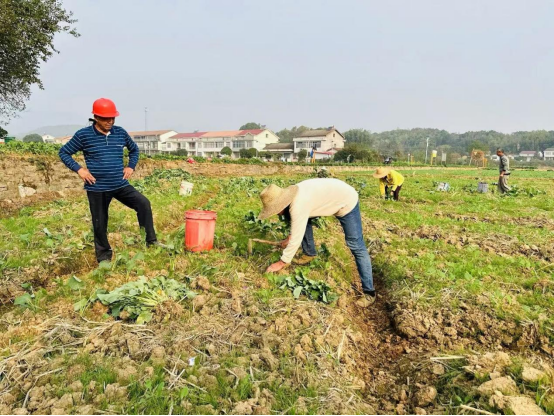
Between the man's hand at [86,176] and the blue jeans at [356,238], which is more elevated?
the man's hand at [86,176]

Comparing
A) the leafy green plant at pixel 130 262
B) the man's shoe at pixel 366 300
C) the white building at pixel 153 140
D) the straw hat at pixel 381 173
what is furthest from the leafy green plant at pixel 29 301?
the white building at pixel 153 140

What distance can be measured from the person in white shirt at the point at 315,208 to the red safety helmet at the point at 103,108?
87.5 inches

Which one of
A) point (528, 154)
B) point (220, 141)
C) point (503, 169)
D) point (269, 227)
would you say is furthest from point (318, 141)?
point (528, 154)

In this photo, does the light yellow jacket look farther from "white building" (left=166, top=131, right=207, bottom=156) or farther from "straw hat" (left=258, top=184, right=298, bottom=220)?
"white building" (left=166, top=131, right=207, bottom=156)

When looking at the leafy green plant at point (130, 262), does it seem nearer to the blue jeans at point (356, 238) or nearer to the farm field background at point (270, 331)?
the farm field background at point (270, 331)

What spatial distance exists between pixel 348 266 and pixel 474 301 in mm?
Result: 2082

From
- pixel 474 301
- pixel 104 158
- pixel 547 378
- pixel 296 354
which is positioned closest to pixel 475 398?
pixel 547 378

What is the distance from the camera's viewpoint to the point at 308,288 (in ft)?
14.1

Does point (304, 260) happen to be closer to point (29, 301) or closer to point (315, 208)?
point (315, 208)

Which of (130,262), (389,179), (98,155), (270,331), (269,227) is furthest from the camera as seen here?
(389,179)

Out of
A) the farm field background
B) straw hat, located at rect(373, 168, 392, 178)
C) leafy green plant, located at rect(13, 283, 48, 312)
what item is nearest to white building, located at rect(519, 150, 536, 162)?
straw hat, located at rect(373, 168, 392, 178)

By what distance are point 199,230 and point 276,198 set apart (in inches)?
64.4

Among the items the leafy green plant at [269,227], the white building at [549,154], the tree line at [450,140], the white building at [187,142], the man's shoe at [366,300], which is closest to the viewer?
the man's shoe at [366,300]

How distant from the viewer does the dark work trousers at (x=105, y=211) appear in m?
4.74
